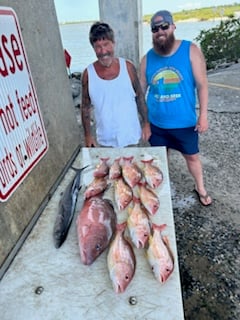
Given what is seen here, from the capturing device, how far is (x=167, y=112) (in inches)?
108

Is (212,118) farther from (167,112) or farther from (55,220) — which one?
(55,220)

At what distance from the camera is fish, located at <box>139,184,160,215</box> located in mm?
1554

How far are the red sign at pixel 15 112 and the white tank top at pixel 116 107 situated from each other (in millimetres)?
774

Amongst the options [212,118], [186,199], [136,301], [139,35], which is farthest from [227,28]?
[136,301]

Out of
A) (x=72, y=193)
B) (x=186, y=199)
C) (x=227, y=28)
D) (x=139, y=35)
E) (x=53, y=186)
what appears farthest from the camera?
(x=227, y=28)

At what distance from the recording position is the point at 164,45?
8.26 ft

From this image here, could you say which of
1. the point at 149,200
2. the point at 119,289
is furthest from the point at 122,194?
the point at 119,289

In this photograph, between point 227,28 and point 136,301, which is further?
point 227,28

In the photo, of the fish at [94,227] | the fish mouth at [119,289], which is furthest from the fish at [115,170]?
the fish mouth at [119,289]

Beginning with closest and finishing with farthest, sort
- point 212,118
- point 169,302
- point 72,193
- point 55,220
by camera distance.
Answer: point 169,302, point 55,220, point 72,193, point 212,118

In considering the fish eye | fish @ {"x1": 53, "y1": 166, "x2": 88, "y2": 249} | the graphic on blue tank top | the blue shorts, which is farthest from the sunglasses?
the fish eye

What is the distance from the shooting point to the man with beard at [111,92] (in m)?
2.28

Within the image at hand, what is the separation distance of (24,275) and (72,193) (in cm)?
56

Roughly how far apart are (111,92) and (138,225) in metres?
1.24
